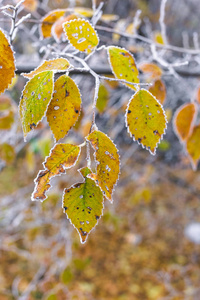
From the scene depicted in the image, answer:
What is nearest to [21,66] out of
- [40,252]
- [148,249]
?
[40,252]

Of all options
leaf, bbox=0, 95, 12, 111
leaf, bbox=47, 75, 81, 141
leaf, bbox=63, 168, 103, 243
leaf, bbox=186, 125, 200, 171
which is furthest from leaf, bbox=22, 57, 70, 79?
leaf, bbox=0, 95, 12, 111

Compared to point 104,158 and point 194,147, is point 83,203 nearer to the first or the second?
point 104,158

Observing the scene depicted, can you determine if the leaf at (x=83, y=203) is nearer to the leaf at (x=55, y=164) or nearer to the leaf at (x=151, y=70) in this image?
the leaf at (x=55, y=164)

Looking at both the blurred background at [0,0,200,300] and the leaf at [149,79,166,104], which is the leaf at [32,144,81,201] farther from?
the blurred background at [0,0,200,300]

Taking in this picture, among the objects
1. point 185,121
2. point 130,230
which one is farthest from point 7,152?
point 130,230

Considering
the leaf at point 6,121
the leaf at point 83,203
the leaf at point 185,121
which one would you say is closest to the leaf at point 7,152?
the leaf at point 6,121
